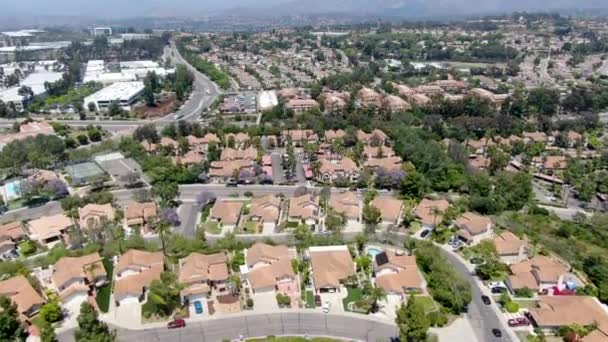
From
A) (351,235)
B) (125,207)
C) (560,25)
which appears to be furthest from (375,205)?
(560,25)

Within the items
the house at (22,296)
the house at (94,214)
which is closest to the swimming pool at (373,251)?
the house at (94,214)

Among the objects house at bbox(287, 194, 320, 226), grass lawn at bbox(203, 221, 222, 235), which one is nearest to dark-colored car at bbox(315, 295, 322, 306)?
house at bbox(287, 194, 320, 226)

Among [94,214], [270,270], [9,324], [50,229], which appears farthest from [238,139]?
[9,324]

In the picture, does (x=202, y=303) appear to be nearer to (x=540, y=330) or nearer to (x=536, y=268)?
(x=540, y=330)

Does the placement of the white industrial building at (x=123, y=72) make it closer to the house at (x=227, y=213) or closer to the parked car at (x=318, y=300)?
the house at (x=227, y=213)

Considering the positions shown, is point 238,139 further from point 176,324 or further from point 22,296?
point 176,324
